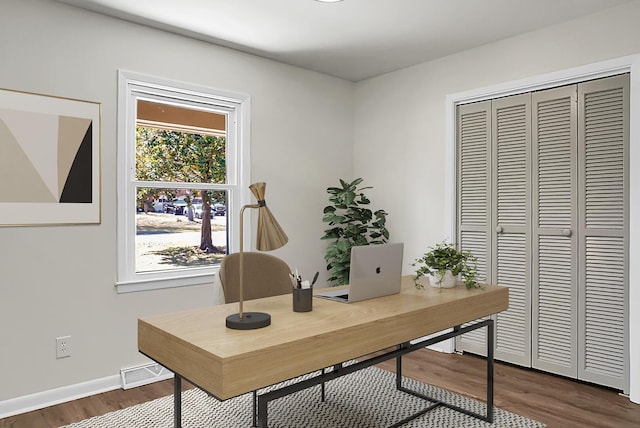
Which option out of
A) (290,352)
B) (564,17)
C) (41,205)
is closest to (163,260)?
(41,205)

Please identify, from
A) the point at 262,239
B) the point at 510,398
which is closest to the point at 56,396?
the point at 262,239

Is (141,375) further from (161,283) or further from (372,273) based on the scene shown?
(372,273)

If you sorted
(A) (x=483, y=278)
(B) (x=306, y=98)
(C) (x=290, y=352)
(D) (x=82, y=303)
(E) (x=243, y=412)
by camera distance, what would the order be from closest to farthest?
1. (C) (x=290, y=352)
2. (E) (x=243, y=412)
3. (D) (x=82, y=303)
4. (A) (x=483, y=278)
5. (B) (x=306, y=98)

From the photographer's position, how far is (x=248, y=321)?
5.55ft

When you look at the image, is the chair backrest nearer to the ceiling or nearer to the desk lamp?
the desk lamp

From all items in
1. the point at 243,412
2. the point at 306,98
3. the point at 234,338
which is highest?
the point at 306,98

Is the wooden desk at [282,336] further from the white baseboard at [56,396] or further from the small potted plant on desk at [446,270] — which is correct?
the white baseboard at [56,396]

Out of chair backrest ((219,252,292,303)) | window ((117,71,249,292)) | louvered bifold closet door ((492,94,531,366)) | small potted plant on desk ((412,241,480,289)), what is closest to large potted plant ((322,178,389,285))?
window ((117,71,249,292))

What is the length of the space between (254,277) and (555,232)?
7.08 ft

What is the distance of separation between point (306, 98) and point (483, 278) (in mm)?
2216

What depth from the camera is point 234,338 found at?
1.56 m

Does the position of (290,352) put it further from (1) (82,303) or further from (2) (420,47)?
(2) (420,47)

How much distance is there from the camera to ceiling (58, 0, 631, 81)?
2975 millimetres

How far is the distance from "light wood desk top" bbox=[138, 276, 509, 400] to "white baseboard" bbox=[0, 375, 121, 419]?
1.54m
